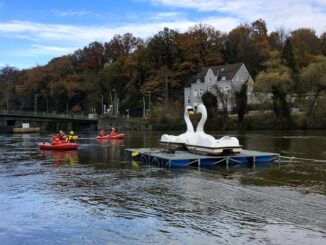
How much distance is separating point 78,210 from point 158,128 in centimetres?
10647

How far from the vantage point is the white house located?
120938 millimetres

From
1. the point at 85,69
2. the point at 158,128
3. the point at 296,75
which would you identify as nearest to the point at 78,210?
the point at 296,75

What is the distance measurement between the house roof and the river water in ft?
313

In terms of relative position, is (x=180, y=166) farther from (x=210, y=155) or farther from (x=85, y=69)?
(x=85, y=69)

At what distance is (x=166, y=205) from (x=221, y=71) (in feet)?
375

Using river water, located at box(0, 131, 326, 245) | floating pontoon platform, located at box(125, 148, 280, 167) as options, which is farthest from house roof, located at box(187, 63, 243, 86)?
river water, located at box(0, 131, 326, 245)

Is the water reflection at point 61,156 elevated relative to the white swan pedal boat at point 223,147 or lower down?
lower down

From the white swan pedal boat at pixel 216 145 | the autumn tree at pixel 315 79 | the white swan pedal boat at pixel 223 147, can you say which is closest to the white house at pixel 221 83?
the autumn tree at pixel 315 79

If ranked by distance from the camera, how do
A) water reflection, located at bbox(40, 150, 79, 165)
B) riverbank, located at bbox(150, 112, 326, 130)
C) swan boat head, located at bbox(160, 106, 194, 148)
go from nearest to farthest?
1. swan boat head, located at bbox(160, 106, 194, 148)
2. water reflection, located at bbox(40, 150, 79, 165)
3. riverbank, located at bbox(150, 112, 326, 130)

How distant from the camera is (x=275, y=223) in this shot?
18.5 metres

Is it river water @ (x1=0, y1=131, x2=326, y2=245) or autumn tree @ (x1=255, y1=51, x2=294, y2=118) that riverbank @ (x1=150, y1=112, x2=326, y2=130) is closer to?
autumn tree @ (x1=255, y1=51, x2=294, y2=118)

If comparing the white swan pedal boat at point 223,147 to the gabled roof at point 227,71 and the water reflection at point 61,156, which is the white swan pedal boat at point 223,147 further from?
the gabled roof at point 227,71

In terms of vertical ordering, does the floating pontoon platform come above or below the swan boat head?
below

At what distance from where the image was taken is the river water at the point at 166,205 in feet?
56.7
